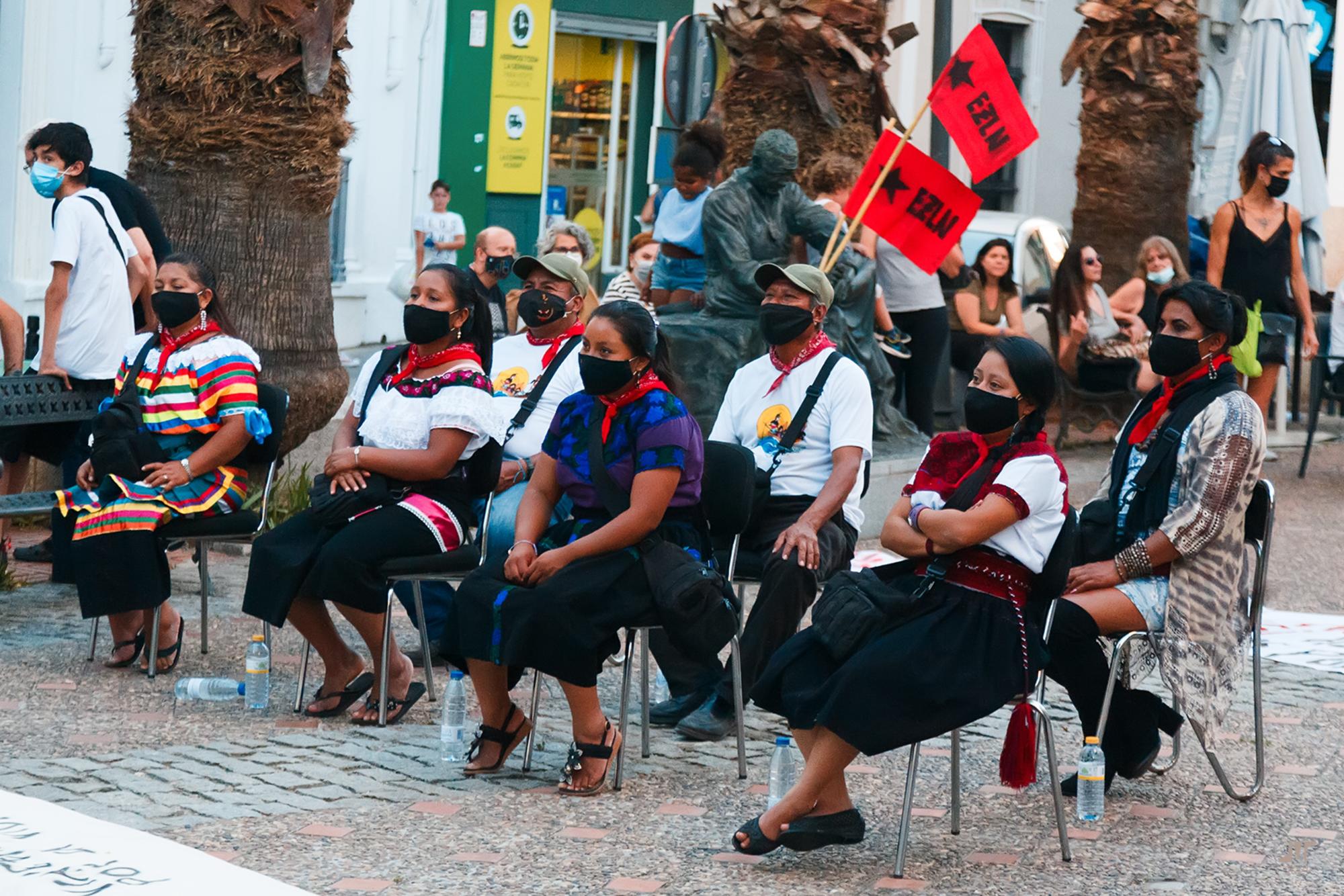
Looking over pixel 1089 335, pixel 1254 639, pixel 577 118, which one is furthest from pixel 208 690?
pixel 577 118

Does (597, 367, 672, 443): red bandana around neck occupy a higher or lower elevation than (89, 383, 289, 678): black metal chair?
higher

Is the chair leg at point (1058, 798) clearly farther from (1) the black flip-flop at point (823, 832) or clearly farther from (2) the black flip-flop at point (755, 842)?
(2) the black flip-flop at point (755, 842)

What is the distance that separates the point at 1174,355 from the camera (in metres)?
5.60

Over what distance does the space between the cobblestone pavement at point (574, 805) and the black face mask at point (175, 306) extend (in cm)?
128

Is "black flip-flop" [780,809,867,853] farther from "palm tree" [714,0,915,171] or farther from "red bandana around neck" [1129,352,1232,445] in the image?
"palm tree" [714,0,915,171]

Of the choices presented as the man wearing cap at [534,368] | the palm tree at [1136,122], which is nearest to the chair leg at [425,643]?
the man wearing cap at [534,368]

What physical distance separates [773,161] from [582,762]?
4.44 m

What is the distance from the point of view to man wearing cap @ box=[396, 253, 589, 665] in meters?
7.08

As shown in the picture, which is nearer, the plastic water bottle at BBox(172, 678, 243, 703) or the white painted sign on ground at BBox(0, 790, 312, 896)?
the white painted sign on ground at BBox(0, 790, 312, 896)

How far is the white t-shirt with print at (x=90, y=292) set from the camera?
26.8 ft

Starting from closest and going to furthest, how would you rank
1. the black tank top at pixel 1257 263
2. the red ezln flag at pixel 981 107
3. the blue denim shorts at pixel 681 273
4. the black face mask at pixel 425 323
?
1. the black face mask at pixel 425 323
2. the red ezln flag at pixel 981 107
3. the blue denim shorts at pixel 681 273
4. the black tank top at pixel 1257 263

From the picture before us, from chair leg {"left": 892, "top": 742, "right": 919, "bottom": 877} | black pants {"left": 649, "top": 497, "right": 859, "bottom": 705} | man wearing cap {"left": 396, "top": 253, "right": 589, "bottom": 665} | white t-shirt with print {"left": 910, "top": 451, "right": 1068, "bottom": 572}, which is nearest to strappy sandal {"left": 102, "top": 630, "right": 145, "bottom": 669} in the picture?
man wearing cap {"left": 396, "top": 253, "right": 589, "bottom": 665}

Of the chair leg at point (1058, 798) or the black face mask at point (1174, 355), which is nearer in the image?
the chair leg at point (1058, 798)

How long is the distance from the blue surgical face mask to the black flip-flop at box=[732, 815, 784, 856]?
182 inches
